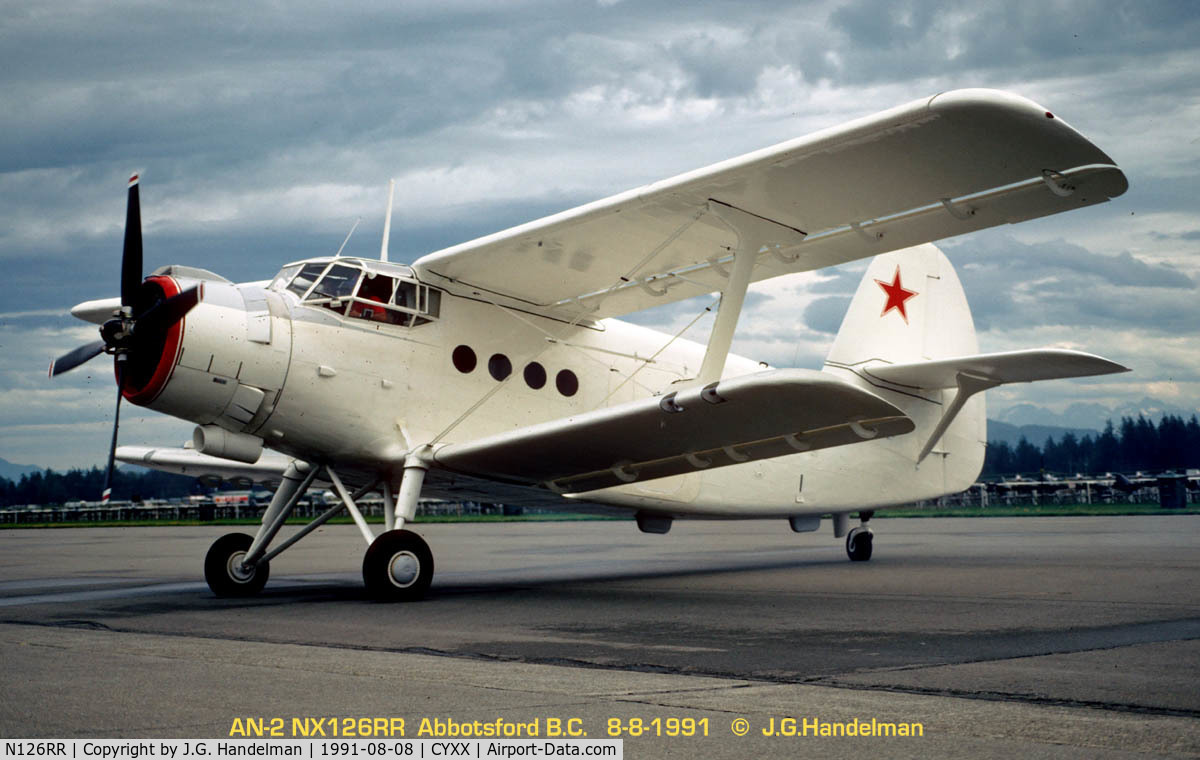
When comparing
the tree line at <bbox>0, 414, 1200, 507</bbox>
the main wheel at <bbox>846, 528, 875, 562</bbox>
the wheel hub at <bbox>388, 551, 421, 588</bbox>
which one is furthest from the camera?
the tree line at <bbox>0, 414, 1200, 507</bbox>

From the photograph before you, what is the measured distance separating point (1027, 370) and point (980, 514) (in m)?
28.9

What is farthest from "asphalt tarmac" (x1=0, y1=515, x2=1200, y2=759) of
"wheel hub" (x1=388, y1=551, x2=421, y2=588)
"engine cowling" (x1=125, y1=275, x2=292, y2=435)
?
"engine cowling" (x1=125, y1=275, x2=292, y2=435)

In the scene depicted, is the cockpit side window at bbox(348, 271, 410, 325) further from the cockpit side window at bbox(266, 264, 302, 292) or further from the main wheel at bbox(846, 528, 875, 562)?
the main wheel at bbox(846, 528, 875, 562)

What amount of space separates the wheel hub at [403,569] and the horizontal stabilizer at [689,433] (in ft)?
3.89

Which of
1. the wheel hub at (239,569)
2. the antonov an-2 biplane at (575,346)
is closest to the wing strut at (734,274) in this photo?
the antonov an-2 biplane at (575,346)

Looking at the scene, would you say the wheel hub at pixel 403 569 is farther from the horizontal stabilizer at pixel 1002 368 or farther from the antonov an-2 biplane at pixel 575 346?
the horizontal stabilizer at pixel 1002 368

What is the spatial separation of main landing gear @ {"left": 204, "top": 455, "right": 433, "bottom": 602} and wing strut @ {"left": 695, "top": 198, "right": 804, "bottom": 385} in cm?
314

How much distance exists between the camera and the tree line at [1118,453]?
75.4 meters

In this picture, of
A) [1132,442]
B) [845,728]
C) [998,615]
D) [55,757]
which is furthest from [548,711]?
[1132,442]

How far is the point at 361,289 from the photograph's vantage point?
10.6 metres

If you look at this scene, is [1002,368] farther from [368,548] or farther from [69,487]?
[69,487]

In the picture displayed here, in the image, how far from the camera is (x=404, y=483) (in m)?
10.4

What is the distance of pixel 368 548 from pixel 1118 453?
90.0m

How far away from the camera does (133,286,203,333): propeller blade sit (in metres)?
9.42
